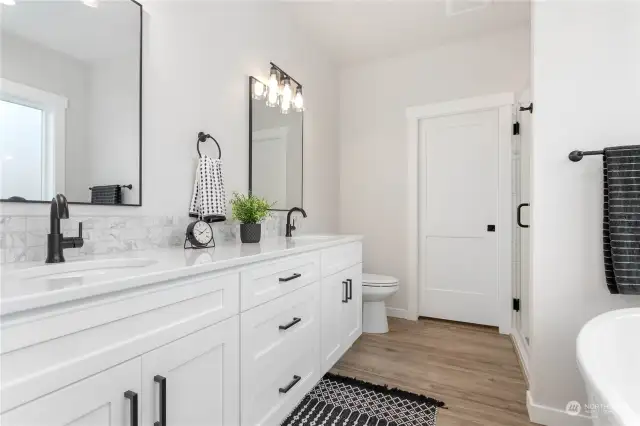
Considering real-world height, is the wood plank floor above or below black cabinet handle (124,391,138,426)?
below

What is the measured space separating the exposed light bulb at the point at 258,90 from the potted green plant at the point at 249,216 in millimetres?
768

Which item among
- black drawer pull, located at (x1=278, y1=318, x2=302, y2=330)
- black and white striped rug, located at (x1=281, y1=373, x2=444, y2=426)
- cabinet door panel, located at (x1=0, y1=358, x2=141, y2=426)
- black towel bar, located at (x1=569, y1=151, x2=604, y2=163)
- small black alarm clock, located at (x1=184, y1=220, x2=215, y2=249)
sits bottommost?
black and white striped rug, located at (x1=281, y1=373, x2=444, y2=426)

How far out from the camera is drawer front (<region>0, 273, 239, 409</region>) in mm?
607

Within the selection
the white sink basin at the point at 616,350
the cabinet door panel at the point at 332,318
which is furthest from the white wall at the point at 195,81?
the white sink basin at the point at 616,350

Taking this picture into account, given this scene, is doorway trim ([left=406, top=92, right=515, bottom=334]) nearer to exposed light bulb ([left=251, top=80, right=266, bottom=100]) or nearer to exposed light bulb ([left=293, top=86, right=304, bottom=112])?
exposed light bulb ([left=293, top=86, right=304, bottom=112])

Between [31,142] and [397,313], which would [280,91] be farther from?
[397,313]

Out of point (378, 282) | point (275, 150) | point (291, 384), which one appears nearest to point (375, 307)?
point (378, 282)

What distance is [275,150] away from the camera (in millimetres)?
2443

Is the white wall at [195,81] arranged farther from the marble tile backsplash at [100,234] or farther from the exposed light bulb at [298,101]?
the exposed light bulb at [298,101]

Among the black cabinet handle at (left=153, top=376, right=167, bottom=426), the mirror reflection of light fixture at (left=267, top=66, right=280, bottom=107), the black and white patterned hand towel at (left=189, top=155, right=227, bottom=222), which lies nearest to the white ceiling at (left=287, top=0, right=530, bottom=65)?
the mirror reflection of light fixture at (left=267, top=66, right=280, bottom=107)

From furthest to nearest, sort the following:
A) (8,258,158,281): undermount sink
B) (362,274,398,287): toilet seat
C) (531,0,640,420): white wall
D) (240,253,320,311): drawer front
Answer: (362,274,398,287): toilet seat < (531,0,640,420): white wall < (240,253,320,311): drawer front < (8,258,158,281): undermount sink

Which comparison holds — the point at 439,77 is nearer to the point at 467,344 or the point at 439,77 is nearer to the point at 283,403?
the point at 467,344

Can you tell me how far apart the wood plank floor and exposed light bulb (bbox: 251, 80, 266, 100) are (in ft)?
6.18

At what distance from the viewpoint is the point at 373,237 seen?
11.2ft
